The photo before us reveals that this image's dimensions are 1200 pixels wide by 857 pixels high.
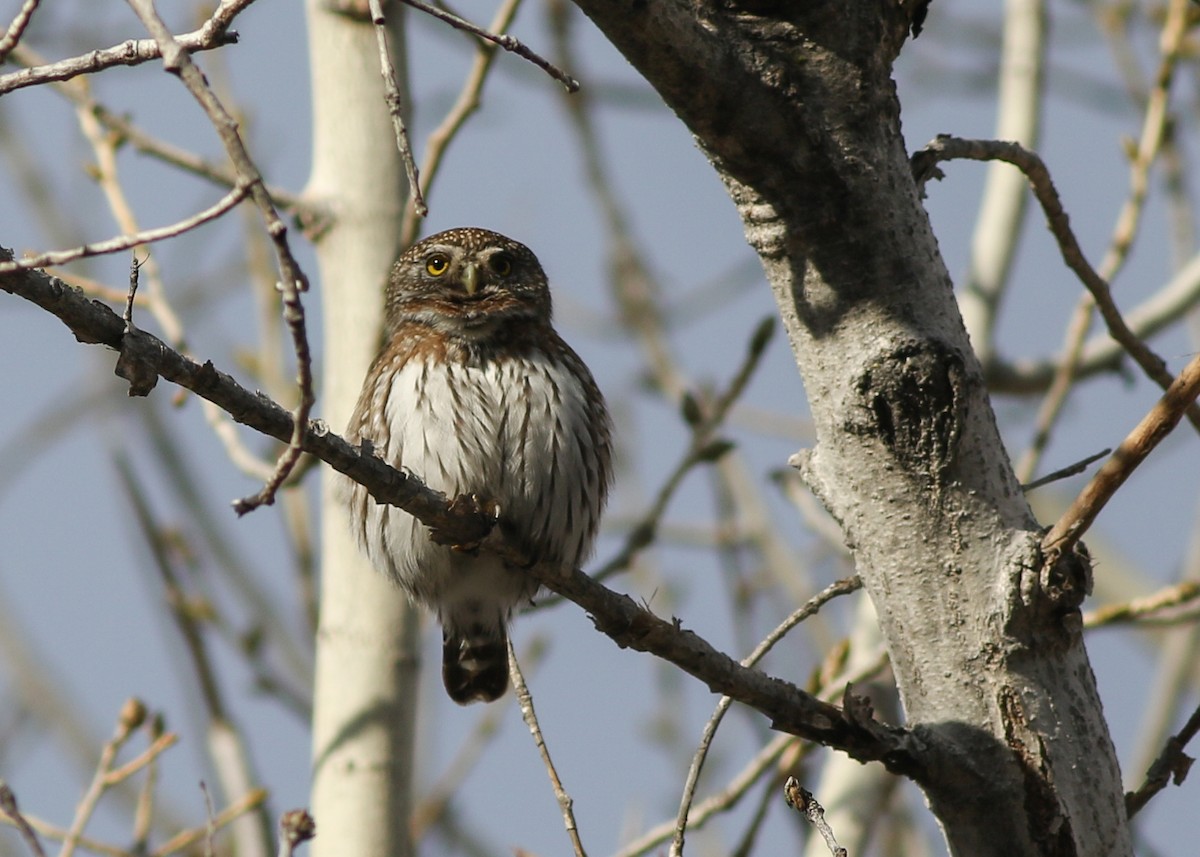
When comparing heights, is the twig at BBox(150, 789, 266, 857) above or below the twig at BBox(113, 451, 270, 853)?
below

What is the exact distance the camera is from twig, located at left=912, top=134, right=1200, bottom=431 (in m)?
3.11

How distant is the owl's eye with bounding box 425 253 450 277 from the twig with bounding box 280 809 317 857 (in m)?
2.91

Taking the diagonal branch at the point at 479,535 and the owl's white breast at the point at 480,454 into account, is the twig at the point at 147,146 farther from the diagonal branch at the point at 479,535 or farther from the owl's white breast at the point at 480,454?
the diagonal branch at the point at 479,535

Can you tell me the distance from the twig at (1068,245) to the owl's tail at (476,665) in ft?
9.71

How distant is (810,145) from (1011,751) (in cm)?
124

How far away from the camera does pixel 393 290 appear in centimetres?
543

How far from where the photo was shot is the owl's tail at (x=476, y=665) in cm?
566

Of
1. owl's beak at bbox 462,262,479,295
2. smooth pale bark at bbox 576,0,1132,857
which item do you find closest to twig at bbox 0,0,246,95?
smooth pale bark at bbox 576,0,1132,857

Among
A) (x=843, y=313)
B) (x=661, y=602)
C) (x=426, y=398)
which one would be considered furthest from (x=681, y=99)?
(x=661, y=602)

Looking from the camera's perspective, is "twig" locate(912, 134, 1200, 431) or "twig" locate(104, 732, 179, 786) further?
"twig" locate(104, 732, 179, 786)

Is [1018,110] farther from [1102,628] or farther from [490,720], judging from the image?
[490,720]

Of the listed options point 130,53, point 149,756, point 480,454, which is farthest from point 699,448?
point 130,53

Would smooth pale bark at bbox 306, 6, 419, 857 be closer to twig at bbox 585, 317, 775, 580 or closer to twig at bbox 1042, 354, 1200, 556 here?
twig at bbox 585, 317, 775, 580

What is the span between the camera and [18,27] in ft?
7.13
